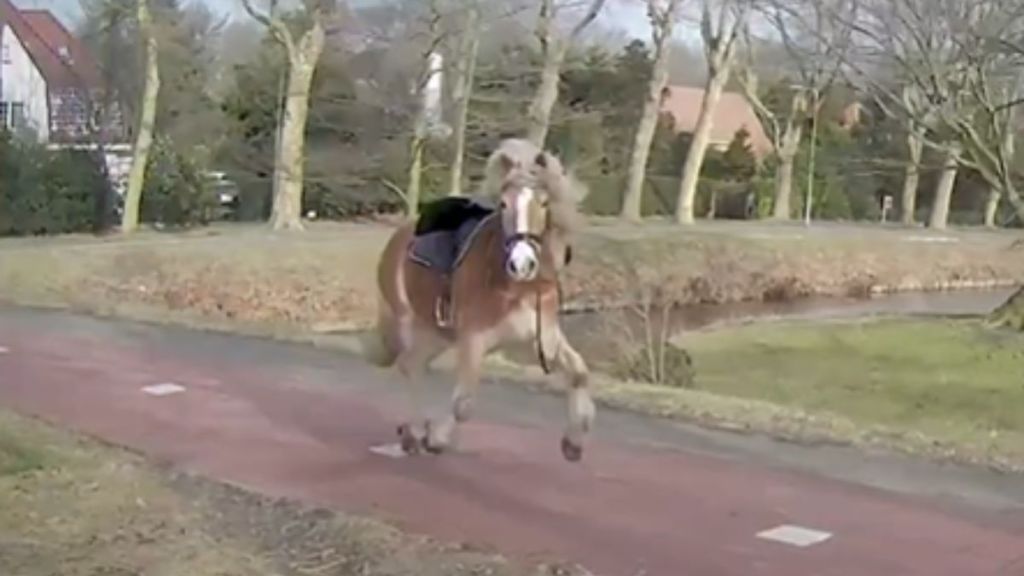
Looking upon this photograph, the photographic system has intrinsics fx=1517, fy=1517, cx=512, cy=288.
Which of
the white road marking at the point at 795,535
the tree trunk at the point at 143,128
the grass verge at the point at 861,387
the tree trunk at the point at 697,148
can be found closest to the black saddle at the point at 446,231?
the white road marking at the point at 795,535

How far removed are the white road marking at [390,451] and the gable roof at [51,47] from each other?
101 ft

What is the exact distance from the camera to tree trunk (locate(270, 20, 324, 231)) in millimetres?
28859

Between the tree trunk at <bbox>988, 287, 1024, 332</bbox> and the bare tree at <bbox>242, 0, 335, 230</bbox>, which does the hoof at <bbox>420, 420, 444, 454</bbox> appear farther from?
the bare tree at <bbox>242, 0, 335, 230</bbox>

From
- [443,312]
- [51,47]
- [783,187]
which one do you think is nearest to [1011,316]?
[443,312]

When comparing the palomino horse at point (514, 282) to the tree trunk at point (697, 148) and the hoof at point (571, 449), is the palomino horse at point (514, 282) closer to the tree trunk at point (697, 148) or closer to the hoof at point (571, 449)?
the hoof at point (571, 449)

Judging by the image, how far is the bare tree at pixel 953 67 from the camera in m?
15.5

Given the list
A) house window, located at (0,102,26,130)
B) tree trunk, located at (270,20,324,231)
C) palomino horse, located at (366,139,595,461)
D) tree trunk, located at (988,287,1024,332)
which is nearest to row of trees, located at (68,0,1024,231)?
tree trunk, located at (270,20,324,231)

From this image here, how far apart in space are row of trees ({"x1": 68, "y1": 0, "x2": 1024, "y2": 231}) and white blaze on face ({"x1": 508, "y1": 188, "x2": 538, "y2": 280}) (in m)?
11.7

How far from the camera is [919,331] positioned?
21.0 metres

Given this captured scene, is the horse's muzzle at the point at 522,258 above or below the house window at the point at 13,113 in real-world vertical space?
above

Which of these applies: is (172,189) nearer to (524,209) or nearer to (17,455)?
(17,455)

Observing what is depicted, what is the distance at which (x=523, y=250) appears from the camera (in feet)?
21.2

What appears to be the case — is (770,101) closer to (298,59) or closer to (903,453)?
(298,59)

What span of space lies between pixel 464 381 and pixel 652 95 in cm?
3222
